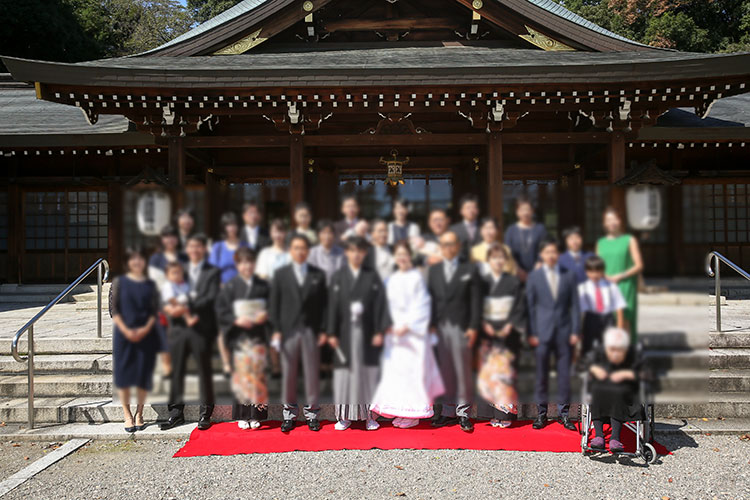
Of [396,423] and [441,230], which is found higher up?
[441,230]

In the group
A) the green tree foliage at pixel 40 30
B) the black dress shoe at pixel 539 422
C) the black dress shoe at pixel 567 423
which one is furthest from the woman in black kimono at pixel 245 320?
the green tree foliage at pixel 40 30

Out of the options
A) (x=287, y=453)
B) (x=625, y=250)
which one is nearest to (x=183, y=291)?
(x=625, y=250)

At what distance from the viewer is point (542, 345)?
2.38 metres

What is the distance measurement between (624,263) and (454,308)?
2.52 feet

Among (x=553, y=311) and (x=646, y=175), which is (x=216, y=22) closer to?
(x=646, y=175)

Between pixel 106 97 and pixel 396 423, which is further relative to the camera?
pixel 106 97

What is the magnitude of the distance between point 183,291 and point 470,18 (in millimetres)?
7099

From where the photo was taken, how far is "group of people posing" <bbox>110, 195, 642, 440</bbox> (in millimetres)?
2326

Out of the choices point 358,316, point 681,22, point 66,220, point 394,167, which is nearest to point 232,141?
point 394,167

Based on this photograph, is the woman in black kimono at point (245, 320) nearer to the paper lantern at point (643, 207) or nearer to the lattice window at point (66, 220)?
the paper lantern at point (643, 207)

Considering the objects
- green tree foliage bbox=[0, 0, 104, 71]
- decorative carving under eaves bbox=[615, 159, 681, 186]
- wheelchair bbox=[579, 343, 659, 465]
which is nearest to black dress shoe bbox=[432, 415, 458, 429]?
wheelchair bbox=[579, 343, 659, 465]

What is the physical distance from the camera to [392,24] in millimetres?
7969

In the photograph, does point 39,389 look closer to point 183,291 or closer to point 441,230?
point 183,291

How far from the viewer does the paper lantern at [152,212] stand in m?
2.33
